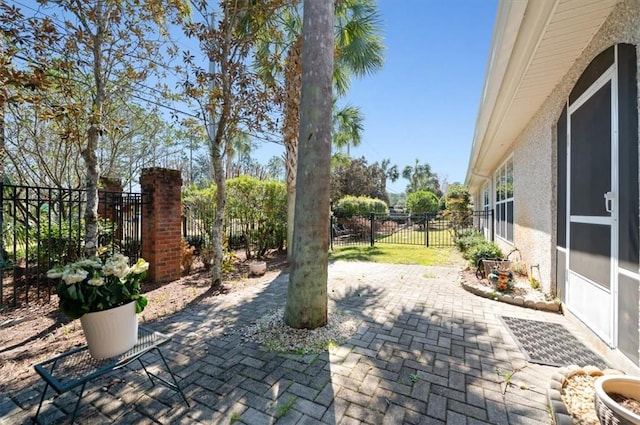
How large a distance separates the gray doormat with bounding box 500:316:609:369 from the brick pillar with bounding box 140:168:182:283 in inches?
241

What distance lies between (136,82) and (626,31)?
693cm

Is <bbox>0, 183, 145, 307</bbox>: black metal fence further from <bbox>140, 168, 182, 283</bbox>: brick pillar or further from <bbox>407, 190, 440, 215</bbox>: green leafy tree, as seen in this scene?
<bbox>407, 190, 440, 215</bbox>: green leafy tree

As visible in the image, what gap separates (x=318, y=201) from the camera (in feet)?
10.6

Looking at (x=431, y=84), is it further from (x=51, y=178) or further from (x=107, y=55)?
(x=51, y=178)

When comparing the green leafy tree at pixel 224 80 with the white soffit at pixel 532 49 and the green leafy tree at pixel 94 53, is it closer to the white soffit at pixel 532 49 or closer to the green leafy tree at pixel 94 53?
the green leafy tree at pixel 94 53

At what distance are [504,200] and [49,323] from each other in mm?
10536

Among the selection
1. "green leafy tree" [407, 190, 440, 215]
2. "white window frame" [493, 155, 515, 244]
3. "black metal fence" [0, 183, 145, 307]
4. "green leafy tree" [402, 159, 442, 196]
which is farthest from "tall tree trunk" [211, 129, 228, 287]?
"green leafy tree" [402, 159, 442, 196]

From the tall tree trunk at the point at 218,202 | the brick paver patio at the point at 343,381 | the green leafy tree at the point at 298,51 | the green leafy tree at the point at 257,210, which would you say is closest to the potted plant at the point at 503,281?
the brick paver patio at the point at 343,381

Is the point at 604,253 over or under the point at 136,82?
under

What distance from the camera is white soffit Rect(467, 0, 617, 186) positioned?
254 centimetres

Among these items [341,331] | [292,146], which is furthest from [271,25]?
[341,331]

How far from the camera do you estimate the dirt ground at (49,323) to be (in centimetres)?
287

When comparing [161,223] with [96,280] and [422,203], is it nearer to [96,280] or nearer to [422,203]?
[96,280]

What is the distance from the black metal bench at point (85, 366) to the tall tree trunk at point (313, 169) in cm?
150
